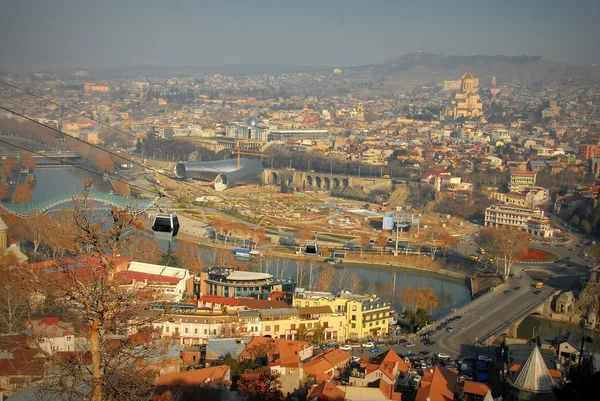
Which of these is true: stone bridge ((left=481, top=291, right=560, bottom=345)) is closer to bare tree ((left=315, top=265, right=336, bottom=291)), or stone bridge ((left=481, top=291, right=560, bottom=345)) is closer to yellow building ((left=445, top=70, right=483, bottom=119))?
bare tree ((left=315, top=265, right=336, bottom=291))

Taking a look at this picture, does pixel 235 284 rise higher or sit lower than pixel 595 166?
higher

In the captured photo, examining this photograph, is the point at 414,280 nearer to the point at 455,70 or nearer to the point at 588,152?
the point at 588,152

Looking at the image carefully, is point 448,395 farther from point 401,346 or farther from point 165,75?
point 165,75

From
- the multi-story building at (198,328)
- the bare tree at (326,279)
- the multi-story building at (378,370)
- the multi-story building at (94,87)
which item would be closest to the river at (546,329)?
the bare tree at (326,279)

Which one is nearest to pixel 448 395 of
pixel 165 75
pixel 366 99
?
pixel 366 99

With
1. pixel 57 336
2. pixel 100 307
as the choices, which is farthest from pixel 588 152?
pixel 100 307

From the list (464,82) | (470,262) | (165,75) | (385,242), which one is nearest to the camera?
(470,262)
